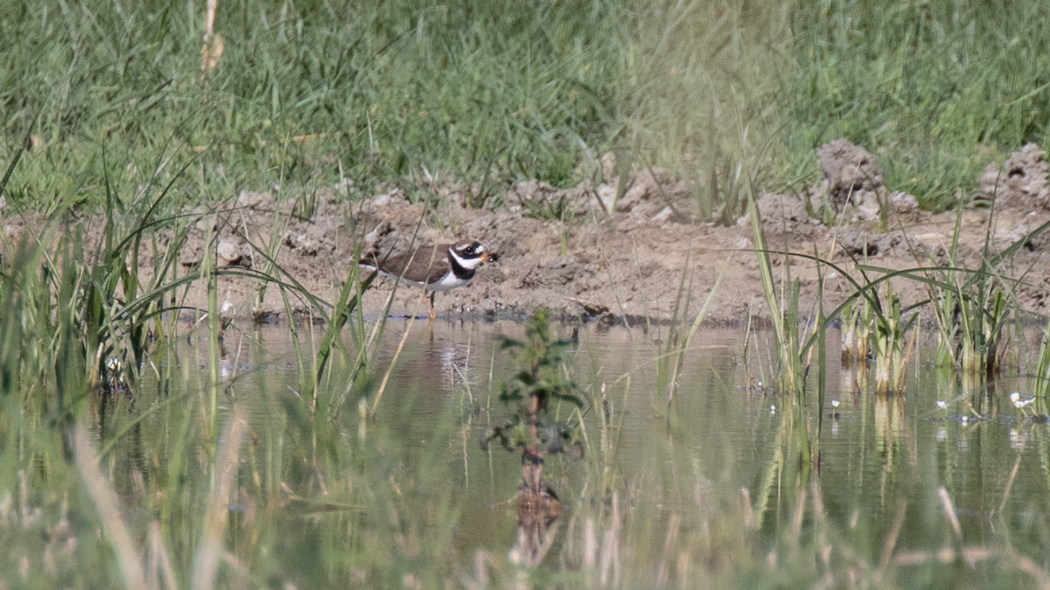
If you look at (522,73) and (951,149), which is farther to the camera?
(522,73)

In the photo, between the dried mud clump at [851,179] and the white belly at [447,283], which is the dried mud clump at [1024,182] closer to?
A: the dried mud clump at [851,179]

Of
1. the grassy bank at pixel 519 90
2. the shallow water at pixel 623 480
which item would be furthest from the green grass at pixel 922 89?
the shallow water at pixel 623 480

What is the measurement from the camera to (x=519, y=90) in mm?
8898

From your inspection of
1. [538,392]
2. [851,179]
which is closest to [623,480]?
[538,392]

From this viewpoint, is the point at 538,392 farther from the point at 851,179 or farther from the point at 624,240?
the point at 851,179

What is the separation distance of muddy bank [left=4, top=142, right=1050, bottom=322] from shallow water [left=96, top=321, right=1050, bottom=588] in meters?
1.98

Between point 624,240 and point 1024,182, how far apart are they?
2.30 meters

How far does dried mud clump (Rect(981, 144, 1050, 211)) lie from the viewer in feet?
25.8

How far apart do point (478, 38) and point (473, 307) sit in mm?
3361

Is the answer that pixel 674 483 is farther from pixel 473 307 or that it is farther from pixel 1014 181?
pixel 1014 181

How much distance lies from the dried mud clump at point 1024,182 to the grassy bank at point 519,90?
23 cm

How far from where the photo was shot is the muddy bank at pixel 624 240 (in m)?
6.85

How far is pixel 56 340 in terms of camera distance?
3777 mm

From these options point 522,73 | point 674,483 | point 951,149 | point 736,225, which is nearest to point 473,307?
point 736,225
